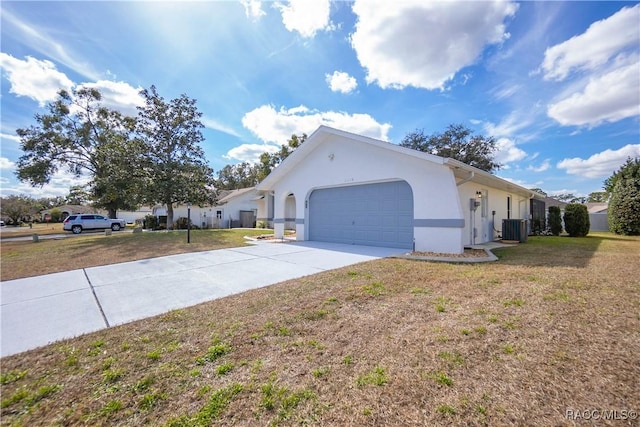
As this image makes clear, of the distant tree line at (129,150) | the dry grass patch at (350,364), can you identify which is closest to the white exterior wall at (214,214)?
the distant tree line at (129,150)

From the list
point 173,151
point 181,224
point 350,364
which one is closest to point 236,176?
point 181,224

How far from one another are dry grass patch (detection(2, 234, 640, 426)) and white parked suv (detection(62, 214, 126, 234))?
27.2 m

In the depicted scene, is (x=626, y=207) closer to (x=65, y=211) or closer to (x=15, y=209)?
(x=15, y=209)

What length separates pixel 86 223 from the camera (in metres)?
23.4

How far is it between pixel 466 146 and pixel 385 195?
20.4 m

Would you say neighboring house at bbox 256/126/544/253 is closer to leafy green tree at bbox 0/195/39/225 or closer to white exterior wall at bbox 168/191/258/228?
white exterior wall at bbox 168/191/258/228

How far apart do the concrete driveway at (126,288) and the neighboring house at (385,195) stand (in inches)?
70.1

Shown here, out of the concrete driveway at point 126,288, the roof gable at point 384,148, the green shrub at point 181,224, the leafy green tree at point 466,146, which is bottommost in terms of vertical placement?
the concrete driveway at point 126,288

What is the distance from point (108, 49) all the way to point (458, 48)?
12.6 metres

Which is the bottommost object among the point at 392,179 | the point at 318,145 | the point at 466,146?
the point at 392,179

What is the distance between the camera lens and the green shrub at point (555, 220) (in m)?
15.4

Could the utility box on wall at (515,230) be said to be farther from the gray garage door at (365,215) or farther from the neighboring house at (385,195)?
the gray garage door at (365,215)

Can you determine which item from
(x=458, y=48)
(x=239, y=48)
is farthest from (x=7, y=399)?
(x=458, y=48)

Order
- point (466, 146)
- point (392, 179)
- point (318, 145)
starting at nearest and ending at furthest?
point (392, 179)
point (318, 145)
point (466, 146)
